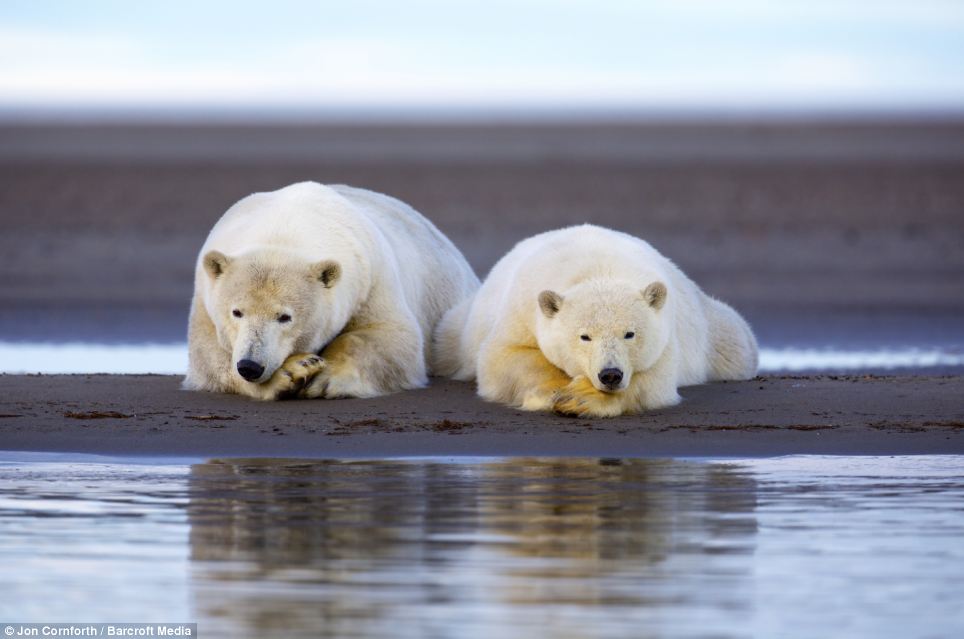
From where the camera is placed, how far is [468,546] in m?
6.54

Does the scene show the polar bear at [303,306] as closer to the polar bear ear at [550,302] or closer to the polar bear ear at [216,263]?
the polar bear ear at [216,263]

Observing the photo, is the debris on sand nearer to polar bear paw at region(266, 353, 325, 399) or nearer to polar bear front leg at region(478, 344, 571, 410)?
polar bear paw at region(266, 353, 325, 399)

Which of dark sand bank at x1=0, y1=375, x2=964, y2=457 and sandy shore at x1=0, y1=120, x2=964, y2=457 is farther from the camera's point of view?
sandy shore at x1=0, y1=120, x2=964, y2=457

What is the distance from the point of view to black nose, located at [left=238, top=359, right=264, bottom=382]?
9.57 metres

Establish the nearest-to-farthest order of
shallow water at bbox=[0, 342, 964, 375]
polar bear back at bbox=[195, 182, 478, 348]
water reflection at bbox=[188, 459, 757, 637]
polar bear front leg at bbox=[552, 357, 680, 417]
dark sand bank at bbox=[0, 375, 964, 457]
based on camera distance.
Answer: water reflection at bbox=[188, 459, 757, 637]
dark sand bank at bbox=[0, 375, 964, 457]
polar bear front leg at bbox=[552, 357, 680, 417]
polar bear back at bbox=[195, 182, 478, 348]
shallow water at bbox=[0, 342, 964, 375]

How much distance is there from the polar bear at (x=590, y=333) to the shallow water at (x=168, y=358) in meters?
2.21

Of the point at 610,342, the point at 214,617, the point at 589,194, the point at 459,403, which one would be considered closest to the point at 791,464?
the point at 610,342

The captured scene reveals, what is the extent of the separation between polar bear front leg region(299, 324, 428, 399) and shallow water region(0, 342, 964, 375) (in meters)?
2.41

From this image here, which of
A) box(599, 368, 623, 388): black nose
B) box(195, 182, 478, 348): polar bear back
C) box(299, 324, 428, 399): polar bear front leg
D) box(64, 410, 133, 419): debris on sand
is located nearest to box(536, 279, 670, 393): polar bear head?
box(599, 368, 623, 388): black nose

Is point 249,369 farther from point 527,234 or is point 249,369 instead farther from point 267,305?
point 527,234

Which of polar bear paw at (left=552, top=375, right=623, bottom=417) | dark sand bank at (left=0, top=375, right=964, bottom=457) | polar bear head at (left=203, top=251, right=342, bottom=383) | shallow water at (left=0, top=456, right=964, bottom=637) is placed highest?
A: polar bear head at (left=203, top=251, right=342, bottom=383)

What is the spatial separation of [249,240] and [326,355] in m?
0.80

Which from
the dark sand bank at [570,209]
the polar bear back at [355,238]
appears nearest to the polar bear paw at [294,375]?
the polar bear back at [355,238]

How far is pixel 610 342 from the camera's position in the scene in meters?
9.35
